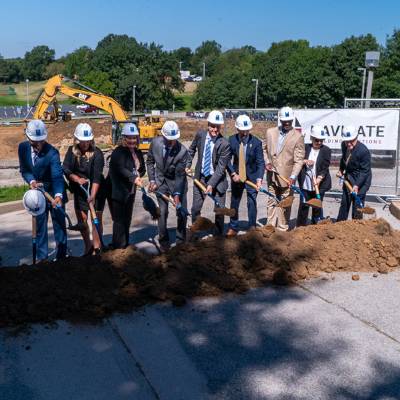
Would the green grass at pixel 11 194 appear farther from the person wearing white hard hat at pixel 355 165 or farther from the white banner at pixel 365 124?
the person wearing white hard hat at pixel 355 165

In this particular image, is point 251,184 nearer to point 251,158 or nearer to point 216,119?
point 251,158

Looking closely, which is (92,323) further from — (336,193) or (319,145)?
(336,193)

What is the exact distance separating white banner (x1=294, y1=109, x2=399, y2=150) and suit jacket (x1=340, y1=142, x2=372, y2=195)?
2872 millimetres

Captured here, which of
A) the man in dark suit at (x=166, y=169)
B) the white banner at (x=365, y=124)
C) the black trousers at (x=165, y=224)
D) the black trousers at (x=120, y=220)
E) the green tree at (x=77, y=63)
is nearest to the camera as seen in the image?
the black trousers at (x=120, y=220)

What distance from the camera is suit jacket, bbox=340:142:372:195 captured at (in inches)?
324

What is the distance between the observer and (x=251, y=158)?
809cm

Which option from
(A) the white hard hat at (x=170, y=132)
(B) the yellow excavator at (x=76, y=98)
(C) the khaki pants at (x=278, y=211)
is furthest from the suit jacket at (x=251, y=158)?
(B) the yellow excavator at (x=76, y=98)

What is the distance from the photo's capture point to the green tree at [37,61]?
127m

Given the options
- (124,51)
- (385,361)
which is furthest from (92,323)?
(124,51)

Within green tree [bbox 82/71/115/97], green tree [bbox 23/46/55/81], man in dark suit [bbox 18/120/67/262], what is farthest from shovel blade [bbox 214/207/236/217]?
green tree [bbox 23/46/55/81]

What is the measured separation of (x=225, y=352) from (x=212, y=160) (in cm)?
382

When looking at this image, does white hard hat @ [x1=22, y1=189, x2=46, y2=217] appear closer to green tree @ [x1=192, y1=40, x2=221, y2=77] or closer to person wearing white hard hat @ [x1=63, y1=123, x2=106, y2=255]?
person wearing white hard hat @ [x1=63, y1=123, x2=106, y2=255]

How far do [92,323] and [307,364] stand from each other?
6.34ft

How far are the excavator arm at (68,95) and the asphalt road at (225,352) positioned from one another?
1859 centimetres
